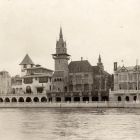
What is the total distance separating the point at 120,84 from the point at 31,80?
27.5m

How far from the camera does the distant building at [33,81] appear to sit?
116 meters

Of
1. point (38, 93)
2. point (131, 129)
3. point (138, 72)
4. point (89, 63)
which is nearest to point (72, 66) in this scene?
point (89, 63)

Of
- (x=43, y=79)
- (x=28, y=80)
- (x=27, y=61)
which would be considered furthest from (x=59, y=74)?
(x=27, y=61)

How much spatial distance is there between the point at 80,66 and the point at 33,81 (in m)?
15.5

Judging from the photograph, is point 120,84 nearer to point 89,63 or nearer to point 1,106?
point 89,63

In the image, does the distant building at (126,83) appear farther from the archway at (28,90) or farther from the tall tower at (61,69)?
the archway at (28,90)

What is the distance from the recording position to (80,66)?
11119 centimetres

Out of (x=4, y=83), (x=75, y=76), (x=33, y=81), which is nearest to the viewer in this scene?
(x=75, y=76)

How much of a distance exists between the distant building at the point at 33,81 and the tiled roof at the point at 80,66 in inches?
293

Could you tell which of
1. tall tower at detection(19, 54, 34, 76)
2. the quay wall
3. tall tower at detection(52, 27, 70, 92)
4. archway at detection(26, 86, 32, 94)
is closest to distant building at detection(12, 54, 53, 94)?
archway at detection(26, 86, 32, 94)

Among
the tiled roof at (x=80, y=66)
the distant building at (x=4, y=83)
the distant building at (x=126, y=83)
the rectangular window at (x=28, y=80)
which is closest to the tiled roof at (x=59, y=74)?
the tiled roof at (x=80, y=66)

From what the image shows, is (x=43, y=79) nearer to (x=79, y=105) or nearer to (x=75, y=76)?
(x=75, y=76)

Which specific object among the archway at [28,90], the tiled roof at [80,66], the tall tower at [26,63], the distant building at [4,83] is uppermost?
the tall tower at [26,63]

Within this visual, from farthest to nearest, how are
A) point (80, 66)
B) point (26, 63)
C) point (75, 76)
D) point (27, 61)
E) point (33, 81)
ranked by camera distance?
point (27, 61) < point (26, 63) < point (33, 81) < point (80, 66) < point (75, 76)
